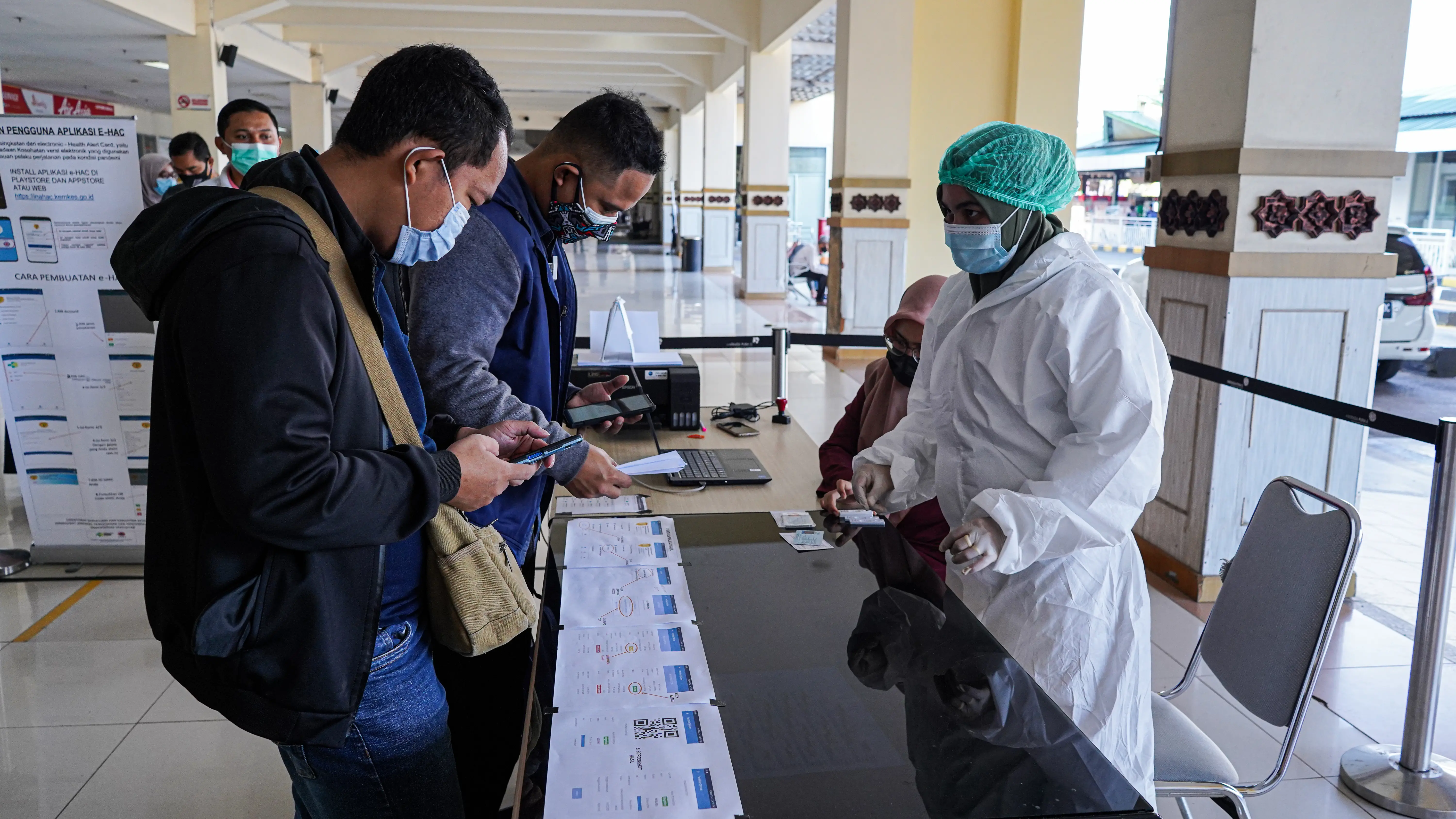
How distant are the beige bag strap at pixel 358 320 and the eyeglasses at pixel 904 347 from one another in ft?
4.65

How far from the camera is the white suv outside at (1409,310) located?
7.36 m

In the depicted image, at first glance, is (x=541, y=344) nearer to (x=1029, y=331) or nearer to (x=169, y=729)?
(x=1029, y=331)

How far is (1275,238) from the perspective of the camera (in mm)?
3338

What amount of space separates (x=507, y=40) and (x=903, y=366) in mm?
12354

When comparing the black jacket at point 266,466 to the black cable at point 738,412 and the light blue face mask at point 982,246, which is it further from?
the black cable at point 738,412

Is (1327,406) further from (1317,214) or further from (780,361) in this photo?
(780,361)

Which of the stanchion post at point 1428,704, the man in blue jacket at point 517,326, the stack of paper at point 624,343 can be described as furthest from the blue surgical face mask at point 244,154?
the stanchion post at point 1428,704

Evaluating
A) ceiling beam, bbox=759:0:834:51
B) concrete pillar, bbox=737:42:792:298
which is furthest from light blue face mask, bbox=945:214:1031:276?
concrete pillar, bbox=737:42:792:298

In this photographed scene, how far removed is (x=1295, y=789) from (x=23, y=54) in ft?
48.1

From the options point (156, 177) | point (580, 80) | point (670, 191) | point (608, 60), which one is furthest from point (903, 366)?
point (670, 191)

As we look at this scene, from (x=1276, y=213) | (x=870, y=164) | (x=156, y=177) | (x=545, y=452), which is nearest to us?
(x=545, y=452)

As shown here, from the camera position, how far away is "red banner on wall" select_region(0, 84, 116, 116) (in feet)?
46.3

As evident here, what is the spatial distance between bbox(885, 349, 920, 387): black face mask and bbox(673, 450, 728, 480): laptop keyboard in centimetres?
49

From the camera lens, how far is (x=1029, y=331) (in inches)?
64.6
